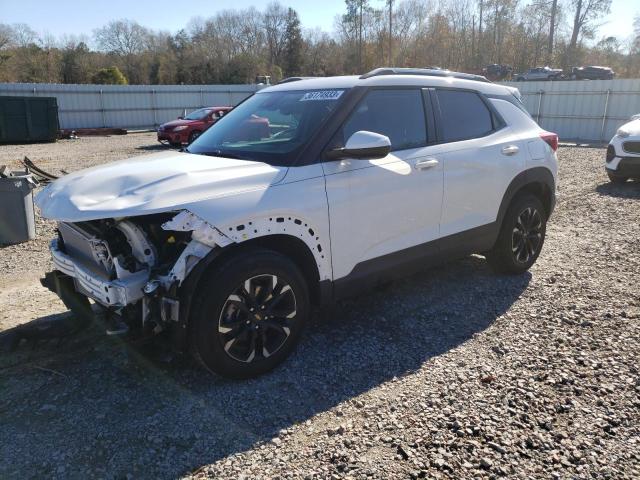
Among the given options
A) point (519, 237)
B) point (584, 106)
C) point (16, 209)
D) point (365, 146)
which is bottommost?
point (16, 209)

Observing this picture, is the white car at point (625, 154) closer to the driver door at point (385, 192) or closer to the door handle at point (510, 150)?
the door handle at point (510, 150)

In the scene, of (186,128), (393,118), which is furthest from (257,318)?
(186,128)

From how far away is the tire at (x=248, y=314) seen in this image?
3.04 m

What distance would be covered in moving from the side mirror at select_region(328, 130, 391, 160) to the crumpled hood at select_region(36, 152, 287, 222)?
0.46 metres

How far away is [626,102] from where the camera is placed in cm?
1980

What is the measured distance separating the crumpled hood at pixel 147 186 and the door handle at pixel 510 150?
95.3 inches

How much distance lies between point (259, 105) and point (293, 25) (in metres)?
66.8

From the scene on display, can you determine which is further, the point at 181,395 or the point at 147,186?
the point at 181,395

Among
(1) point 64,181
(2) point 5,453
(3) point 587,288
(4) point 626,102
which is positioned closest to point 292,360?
(2) point 5,453

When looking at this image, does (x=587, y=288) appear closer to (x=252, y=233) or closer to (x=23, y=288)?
Result: (x=252, y=233)

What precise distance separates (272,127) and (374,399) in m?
2.15

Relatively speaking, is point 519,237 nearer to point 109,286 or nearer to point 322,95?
point 322,95

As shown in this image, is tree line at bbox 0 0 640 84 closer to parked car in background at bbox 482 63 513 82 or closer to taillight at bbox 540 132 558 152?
parked car in background at bbox 482 63 513 82

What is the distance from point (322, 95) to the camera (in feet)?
12.7
